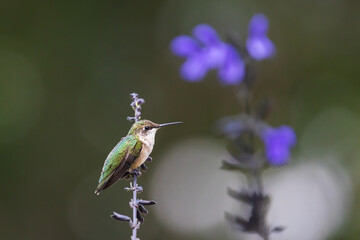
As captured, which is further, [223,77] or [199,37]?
[199,37]

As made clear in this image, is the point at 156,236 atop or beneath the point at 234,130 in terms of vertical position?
A: atop

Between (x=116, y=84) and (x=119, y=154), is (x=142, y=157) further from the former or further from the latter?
(x=116, y=84)

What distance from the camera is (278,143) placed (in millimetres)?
1358

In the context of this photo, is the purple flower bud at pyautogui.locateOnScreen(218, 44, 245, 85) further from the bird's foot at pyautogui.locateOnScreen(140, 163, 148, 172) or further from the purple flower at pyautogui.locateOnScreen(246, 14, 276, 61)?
the bird's foot at pyautogui.locateOnScreen(140, 163, 148, 172)

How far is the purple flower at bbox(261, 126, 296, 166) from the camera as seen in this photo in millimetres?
1227

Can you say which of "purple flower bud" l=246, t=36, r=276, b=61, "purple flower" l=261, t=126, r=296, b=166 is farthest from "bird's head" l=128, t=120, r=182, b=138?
"purple flower bud" l=246, t=36, r=276, b=61

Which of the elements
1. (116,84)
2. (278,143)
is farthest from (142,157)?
(116,84)

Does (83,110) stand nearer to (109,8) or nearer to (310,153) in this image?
(109,8)

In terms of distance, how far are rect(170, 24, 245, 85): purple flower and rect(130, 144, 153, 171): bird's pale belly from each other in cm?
39

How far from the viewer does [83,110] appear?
7215mm

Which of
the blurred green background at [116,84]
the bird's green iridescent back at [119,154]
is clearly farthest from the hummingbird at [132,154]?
the blurred green background at [116,84]

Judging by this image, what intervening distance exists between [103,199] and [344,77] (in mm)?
3413

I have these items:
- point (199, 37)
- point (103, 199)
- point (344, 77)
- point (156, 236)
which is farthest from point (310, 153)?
point (199, 37)

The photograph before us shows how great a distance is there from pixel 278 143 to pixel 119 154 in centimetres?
51
